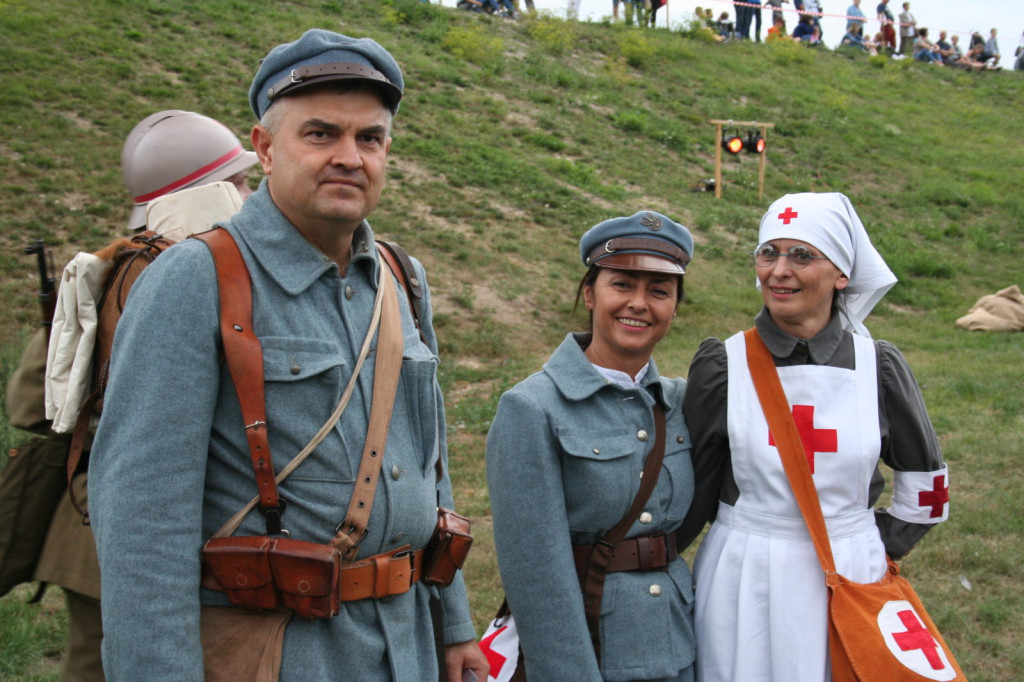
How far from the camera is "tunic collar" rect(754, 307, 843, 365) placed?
2719 mm

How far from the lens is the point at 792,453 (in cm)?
259

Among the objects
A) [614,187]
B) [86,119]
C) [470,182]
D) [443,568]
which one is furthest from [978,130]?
[443,568]

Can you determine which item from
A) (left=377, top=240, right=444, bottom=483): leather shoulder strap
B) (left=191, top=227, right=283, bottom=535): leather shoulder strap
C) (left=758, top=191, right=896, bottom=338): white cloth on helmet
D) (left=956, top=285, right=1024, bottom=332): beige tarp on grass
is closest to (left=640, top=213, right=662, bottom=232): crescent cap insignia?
(left=758, top=191, right=896, bottom=338): white cloth on helmet

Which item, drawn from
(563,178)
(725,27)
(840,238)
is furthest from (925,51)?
(840,238)

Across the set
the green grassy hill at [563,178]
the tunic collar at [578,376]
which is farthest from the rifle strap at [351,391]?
the green grassy hill at [563,178]

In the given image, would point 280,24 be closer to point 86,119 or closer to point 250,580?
point 86,119

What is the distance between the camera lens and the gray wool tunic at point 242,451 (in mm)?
1694

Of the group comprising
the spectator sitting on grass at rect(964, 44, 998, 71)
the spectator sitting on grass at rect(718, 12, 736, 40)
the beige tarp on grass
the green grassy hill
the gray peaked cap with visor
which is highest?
the spectator sitting on grass at rect(718, 12, 736, 40)

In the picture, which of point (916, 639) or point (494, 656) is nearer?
point (916, 639)

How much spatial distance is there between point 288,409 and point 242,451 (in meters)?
0.12

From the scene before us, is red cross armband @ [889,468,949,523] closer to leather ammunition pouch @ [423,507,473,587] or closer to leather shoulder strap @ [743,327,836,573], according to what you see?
leather shoulder strap @ [743,327,836,573]

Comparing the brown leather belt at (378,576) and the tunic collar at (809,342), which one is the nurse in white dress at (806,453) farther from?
the brown leather belt at (378,576)

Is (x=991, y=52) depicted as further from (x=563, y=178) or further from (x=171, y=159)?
(x=171, y=159)

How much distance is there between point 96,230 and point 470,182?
5784 millimetres
